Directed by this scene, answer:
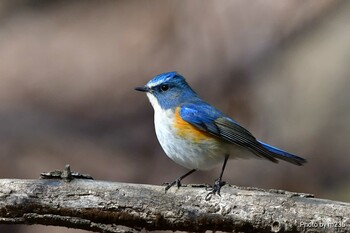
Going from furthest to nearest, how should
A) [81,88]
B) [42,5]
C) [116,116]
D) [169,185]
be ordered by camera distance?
1. [42,5]
2. [81,88]
3. [116,116]
4. [169,185]

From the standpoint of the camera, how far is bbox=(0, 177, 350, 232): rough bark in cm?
415

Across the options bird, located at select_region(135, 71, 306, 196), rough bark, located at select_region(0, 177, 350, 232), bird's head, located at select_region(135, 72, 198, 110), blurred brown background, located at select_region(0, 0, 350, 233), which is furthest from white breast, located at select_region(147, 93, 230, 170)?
blurred brown background, located at select_region(0, 0, 350, 233)

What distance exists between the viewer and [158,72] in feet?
32.3

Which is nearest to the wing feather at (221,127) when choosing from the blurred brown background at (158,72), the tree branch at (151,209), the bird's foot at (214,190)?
the bird's foot at (214,190)

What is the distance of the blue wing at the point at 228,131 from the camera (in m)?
4.97

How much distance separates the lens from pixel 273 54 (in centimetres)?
910

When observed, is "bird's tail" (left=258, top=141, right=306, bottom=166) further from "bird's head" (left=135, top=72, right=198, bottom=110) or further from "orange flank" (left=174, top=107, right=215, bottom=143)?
"bird's head" (left=135, top=72, right=198, bottom=110)

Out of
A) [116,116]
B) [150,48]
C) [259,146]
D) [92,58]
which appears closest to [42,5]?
[92,58]

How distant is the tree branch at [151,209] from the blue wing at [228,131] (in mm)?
685

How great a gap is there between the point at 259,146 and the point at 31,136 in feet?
15.4

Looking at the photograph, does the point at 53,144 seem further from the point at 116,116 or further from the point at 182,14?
the point at 182,14

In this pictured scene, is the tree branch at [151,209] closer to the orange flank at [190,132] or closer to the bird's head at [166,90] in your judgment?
the orange flank at [190,132]

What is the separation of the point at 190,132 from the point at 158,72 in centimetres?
494

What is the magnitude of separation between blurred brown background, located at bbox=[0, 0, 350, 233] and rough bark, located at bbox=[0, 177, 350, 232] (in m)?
3.16
